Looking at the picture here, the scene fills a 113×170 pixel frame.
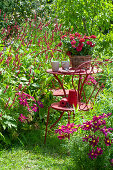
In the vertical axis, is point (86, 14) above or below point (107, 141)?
above

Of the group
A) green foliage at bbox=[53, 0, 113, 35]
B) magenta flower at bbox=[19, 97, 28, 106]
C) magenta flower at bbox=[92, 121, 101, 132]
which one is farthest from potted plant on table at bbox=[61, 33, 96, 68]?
green foliage at bbox=[53, 0, 113, 35]

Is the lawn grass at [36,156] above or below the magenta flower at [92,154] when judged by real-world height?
below

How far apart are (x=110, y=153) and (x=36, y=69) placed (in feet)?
6.80

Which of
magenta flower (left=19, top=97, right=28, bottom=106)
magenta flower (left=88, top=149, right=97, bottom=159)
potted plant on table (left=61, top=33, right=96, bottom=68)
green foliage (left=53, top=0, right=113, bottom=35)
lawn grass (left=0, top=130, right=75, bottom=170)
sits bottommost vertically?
lawn grass (left=0, top=130, right=75, bottom=170)

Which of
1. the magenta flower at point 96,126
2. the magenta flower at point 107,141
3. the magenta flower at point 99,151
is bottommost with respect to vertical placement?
the magenta flower at point 99,151

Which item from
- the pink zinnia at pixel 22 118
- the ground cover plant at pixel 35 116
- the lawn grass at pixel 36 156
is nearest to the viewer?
the ground cover plant at pixel 35 116

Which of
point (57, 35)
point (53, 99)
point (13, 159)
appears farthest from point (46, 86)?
point (57, 35)

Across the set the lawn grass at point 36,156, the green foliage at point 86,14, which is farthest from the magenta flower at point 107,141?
the green foliage at point 86,14

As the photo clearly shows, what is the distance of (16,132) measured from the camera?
3.92 m

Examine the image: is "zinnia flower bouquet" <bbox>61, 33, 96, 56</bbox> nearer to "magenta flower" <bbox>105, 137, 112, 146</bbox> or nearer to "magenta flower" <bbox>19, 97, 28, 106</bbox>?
"magenta flower" <bbox>19, 97, 28, 106</bbox>

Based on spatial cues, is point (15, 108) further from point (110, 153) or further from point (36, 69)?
point (110, 153)

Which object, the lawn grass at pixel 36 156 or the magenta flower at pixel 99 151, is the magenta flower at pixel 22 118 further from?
the magenta flower at pixel 99 151

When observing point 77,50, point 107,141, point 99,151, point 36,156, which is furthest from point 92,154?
point 77,50

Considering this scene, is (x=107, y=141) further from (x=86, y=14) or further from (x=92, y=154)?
(x=86, y=14)
